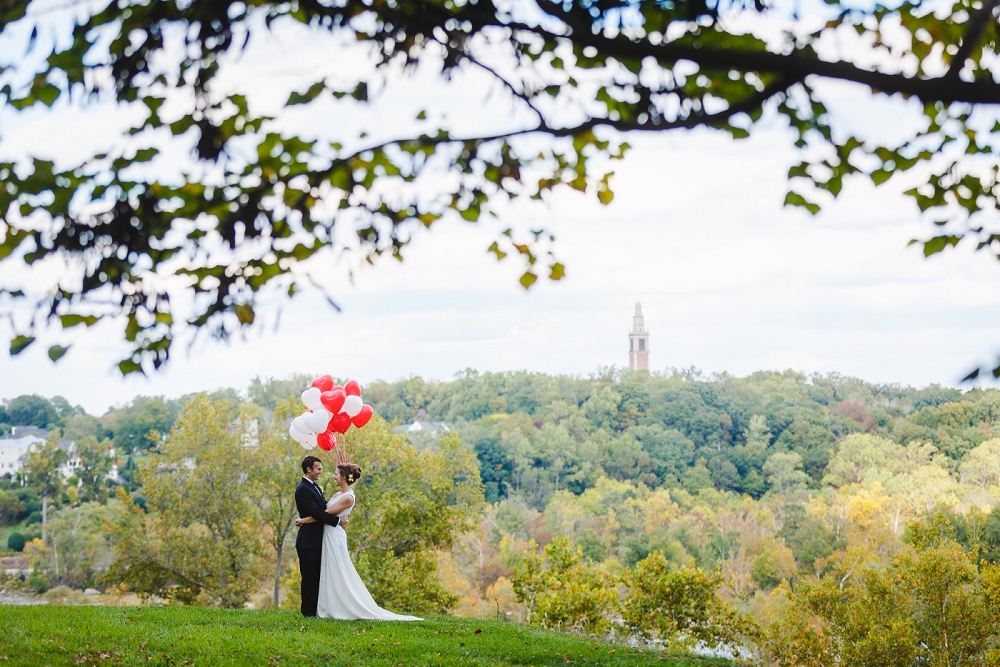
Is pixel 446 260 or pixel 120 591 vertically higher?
pixel 446 260

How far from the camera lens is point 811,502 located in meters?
43.0

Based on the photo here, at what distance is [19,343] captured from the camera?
2.63 metres

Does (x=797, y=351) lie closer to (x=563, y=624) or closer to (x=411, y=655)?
(x=563, y=624)

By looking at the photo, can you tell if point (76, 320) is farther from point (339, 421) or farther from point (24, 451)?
point (24, 451)

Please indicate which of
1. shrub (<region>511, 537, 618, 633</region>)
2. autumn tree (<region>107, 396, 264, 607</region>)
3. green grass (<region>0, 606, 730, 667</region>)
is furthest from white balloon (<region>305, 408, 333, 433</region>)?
A: autumn tree (<region>107, 396, 264, 607</region>)

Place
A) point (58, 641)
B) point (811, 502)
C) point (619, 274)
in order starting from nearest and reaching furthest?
point (58, 641)
point (811, 502)
point (619, 274)

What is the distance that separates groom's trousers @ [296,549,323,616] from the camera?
7.37 meters

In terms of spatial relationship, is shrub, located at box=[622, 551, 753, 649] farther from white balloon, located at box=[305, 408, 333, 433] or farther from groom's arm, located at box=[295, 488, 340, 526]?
groom's arm, located at box=[295, 488, 340, 526]

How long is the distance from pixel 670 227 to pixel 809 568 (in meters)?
46.3

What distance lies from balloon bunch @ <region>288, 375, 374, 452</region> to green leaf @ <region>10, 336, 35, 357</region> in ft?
20.3

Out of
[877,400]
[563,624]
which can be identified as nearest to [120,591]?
[563,624]

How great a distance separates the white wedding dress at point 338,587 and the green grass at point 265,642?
0.73ft

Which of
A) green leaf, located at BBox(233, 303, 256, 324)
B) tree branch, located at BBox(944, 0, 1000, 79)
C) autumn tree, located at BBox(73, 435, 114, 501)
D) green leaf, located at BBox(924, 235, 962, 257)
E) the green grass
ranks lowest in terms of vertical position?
autumn tree, located at BBox(73, 435, 114, 501)

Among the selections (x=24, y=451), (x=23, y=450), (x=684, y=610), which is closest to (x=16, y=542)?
(x=24, y=451)
